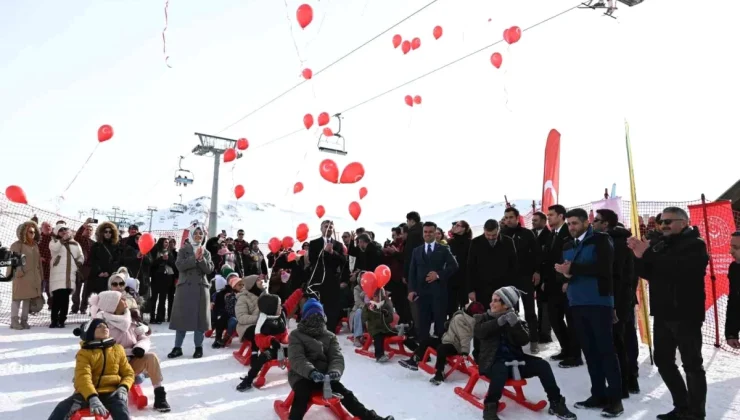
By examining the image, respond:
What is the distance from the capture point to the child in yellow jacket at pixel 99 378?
4.03 m

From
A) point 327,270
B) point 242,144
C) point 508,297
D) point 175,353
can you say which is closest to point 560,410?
point 508,297

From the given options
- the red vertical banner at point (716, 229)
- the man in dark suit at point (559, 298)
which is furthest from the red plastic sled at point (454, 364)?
the red vertical banner at point (716, 229)

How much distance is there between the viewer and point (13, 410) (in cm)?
483

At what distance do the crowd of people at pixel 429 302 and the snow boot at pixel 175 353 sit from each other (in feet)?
0.06

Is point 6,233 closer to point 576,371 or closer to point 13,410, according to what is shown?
point 13,410

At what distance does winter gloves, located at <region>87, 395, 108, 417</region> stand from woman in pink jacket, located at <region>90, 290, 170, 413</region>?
96 cm

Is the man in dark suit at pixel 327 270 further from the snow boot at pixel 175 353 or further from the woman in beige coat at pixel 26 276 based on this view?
the woman in beige coat at pixel 26 276

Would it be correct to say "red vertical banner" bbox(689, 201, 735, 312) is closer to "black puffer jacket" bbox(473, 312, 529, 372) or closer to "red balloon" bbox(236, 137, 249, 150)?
"black puffer jacket" bbox(473, 312, 529, 372)

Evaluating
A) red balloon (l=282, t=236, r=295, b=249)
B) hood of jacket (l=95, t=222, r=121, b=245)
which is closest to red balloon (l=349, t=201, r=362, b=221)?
red balloon (l=282, t=236, r=295, b=249)

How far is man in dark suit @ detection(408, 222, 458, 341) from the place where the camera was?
705cm

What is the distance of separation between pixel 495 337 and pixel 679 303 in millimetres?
1678

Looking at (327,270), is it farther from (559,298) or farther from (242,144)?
(242,144)

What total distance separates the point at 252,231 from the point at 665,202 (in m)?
164

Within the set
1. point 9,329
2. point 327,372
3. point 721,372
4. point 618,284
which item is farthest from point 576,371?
point 9,329
